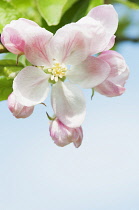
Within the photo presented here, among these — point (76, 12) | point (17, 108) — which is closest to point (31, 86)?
point (17, 108)

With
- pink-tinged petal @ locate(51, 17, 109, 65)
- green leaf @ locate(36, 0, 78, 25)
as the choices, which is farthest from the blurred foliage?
pink-tinged petal @ locate(51, 17, 109, 65)

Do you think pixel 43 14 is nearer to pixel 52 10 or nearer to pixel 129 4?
pixel 52 10

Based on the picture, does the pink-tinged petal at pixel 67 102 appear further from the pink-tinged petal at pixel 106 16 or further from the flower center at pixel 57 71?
the pink-tinged petal at pixel 106 16

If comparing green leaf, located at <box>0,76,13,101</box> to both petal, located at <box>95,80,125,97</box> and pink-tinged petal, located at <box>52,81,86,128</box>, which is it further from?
petal, located at <box>95,80,125,97</box>

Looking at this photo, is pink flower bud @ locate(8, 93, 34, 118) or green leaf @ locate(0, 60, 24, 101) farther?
green leaf @ locate(0, 60, 24, 101)

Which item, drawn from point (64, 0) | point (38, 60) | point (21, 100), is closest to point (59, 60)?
point (38, 60)

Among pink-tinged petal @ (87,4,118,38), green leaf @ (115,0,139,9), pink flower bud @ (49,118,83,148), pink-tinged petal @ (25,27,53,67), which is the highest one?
pink-tinged petal @ (87,4,118,38)

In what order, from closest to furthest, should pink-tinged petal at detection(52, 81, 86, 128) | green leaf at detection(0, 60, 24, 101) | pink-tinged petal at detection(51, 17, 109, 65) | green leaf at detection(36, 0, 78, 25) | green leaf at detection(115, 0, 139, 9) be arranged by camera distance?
pink-tinged petal at detection(51, 17, 109, 65) → pink-tinged petal at detection(52, 81, 86, 128) → green leaf at detection(0, 60, 24, 101) → green leaf at detection(36, 0, 78, 25) → green leaf at detection(115, 0, 139, 9)
